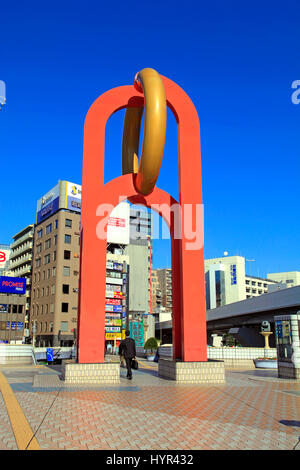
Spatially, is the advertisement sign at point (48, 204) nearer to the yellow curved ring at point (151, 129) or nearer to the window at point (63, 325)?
the window at point (63, 325)

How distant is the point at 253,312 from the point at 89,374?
130 feet

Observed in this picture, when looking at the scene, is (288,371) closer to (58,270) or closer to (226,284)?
(58,270)

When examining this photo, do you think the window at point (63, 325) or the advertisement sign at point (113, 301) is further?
the advertisement sign at point (113, 301)

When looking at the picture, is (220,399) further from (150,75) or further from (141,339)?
(141,339)

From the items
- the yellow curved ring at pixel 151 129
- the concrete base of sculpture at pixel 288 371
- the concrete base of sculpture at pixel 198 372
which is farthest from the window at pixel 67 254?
the concrete base of sculpture at pixel 198 372

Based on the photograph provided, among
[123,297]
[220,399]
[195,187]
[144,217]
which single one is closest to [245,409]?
[220,399]

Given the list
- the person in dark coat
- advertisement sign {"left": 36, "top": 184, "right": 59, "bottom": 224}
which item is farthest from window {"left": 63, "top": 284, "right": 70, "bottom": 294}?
the person in dark coat

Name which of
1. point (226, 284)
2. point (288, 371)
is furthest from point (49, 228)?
point (288, 371)

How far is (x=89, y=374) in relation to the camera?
12219mm

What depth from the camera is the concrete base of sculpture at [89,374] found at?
12134mm

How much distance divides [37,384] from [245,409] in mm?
6211

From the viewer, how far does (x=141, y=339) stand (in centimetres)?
6462

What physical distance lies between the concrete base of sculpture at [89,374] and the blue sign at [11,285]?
127 feet

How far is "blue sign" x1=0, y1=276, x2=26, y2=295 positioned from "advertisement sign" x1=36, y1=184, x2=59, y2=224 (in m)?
22.8
